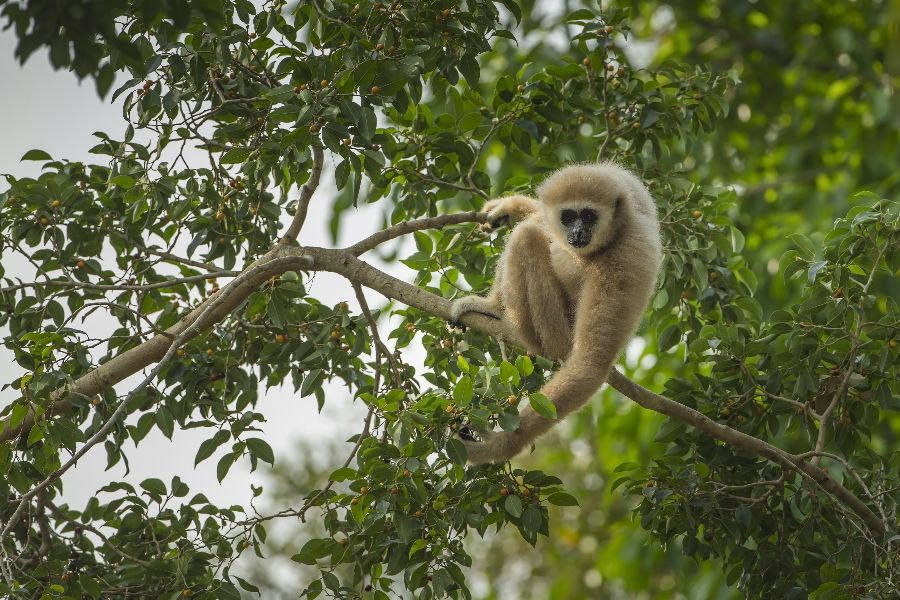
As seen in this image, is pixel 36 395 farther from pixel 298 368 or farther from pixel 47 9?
pixel 47 9

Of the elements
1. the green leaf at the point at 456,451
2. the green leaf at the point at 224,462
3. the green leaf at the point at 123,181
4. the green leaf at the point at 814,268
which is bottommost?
the green leaf at the point at 456,451

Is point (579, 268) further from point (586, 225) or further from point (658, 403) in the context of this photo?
point (658, 403)

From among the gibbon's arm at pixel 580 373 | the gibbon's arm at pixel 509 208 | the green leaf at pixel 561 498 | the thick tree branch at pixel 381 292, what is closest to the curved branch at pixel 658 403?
the thick tree branch at pixel 381 292

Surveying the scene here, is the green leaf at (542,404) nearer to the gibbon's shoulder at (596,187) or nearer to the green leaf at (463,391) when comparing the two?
the green leaf at (463,391)

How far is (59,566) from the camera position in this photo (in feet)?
14.1

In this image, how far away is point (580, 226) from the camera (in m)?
4.93

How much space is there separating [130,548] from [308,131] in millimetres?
2492

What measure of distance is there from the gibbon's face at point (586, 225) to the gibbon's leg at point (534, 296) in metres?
0.17

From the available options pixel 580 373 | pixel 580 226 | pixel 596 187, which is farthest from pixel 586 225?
pixel 580 373

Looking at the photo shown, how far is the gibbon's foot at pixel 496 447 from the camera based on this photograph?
4109mm

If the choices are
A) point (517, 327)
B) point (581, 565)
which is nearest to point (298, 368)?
point (517, 327)

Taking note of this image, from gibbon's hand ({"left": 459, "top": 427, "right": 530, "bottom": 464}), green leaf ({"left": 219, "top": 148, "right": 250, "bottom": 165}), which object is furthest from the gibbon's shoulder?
green leaf ({"left": 219, "top": 148, "right": 250, "bottom": 165})

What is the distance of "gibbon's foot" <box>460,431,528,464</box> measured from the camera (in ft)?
13.5

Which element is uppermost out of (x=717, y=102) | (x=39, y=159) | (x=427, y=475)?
(x=39, y=159)
